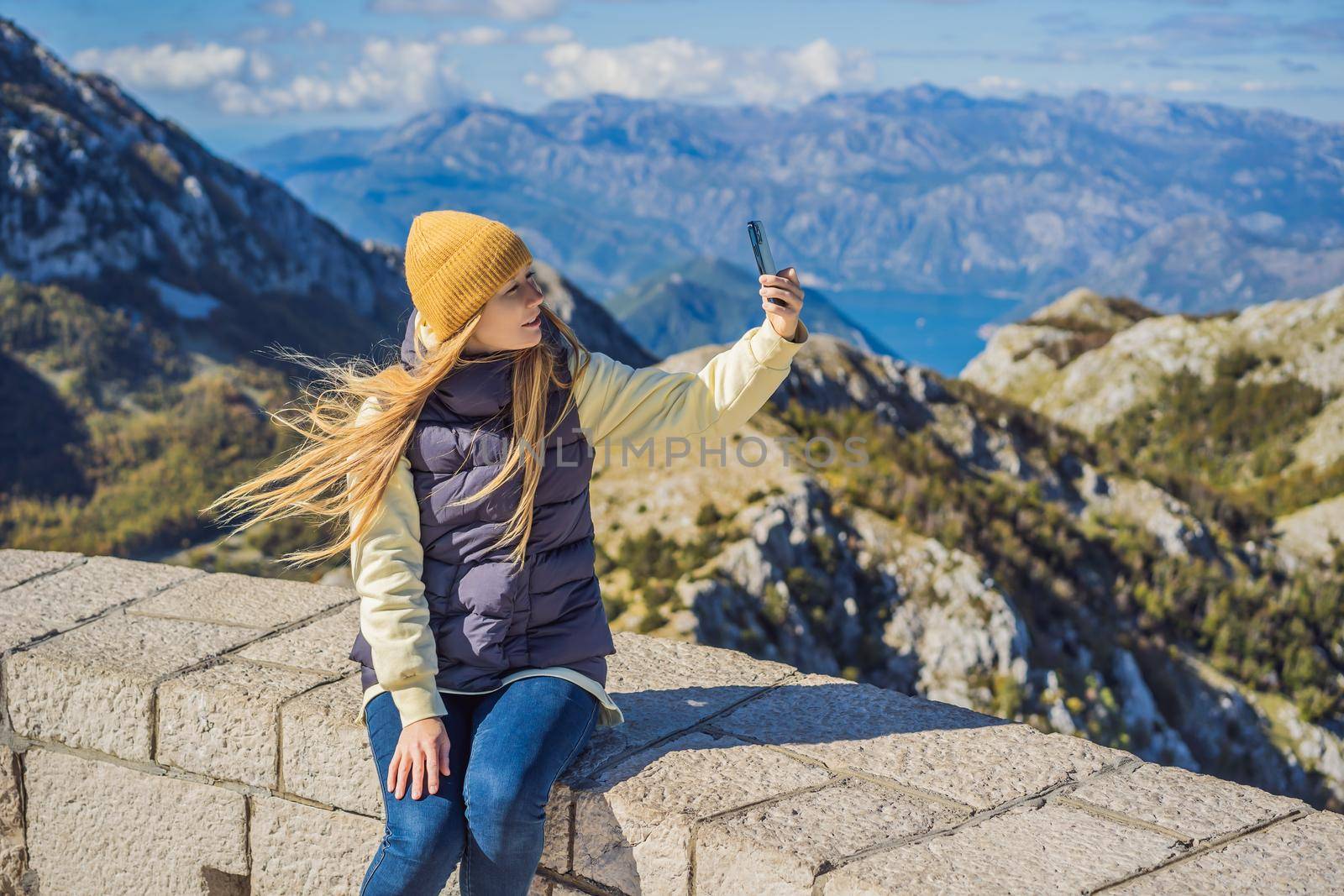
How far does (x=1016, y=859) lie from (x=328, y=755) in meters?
1.88

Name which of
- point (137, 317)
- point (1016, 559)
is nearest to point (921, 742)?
point (1016, 559)

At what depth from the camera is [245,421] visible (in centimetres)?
7538

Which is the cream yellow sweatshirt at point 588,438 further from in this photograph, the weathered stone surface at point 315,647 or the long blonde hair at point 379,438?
the weathered stone surface at point 315,647

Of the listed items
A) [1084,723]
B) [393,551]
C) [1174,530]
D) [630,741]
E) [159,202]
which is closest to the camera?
[393,551]

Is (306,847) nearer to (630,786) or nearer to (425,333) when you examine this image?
(630,786)

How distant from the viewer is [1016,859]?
249 centimetres

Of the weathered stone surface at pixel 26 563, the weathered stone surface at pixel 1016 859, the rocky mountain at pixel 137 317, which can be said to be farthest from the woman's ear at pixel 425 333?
the rocky mountain at pixel 137 317

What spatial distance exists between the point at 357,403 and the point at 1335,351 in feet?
88.1

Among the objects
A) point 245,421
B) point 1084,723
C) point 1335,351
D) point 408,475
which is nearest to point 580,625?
point 408,475

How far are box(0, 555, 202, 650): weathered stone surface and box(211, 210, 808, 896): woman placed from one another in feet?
4.41

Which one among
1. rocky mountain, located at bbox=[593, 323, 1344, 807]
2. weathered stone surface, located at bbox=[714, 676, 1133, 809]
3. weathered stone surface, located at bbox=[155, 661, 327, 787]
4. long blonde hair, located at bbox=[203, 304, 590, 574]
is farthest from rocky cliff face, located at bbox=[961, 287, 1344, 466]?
weathered stone surface, located at bbox=[155, 661, 327, 787]

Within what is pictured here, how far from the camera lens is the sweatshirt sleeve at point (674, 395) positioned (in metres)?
3.14

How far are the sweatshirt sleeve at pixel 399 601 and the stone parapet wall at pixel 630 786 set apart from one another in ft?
1.07

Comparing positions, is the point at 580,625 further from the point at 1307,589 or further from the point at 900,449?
the point at 1307,589
